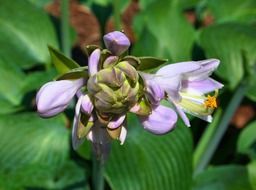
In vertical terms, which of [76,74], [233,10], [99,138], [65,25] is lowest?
[233,10]

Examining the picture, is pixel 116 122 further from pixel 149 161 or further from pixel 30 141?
pixel 30 141

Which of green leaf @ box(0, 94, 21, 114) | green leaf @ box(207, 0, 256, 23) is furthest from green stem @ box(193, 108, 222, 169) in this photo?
green leaf @ box(0, 94, 21, 114)

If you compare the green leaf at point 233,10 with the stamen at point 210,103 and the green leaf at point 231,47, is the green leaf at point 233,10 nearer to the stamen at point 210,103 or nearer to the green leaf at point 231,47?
the green leaf at point 231,47

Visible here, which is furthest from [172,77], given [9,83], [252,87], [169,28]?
[169,28]

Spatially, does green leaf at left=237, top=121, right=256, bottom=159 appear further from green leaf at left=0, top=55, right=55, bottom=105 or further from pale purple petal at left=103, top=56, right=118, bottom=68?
pale purple petal at left=103, top=56, right=118, bottom=68

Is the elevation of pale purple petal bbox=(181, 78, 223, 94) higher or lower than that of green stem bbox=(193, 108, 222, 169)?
higher

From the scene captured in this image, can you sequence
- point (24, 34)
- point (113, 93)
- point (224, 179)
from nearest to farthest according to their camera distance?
point (113, 93)
point (224, 179)
point (24, 34)

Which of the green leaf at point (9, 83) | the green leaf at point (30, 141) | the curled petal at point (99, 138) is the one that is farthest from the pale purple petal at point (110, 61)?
the green leaf at point (9, 83)
